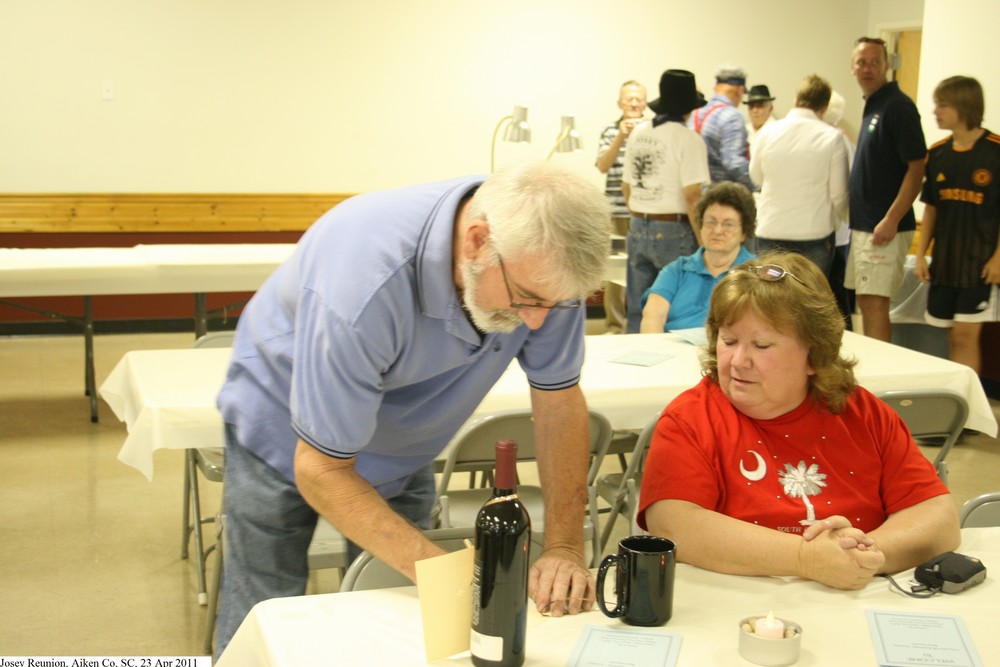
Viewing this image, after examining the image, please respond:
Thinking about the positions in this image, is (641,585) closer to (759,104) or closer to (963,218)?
(963,218)

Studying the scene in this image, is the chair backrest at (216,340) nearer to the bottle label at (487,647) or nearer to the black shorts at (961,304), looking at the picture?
the bottle label at (487,647)

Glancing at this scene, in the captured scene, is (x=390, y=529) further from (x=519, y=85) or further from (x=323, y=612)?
(x=519, y=85)

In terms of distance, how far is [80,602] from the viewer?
3.19m

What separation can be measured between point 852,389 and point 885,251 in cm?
384

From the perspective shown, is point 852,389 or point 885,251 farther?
point 885,251

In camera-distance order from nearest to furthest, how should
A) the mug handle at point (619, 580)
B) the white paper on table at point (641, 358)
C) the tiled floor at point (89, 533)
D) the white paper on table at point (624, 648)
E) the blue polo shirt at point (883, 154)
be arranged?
the white paper on table at point (624, 648)
the mug handle at point (619, 580)
the tiled floor at point (89, 533)
the white paper on table at point (641, 358)
the blue polo shirt at point (883, 154)

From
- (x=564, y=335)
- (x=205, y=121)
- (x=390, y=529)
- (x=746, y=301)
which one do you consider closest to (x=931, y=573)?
(x=746, y=301)

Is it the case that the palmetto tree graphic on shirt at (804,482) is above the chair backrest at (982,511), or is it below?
above

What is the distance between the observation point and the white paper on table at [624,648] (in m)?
1.41

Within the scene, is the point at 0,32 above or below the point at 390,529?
above

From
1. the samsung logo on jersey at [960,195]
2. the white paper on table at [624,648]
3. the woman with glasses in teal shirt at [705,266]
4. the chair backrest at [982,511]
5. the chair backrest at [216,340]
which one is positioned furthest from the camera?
the samsung logo on jersey at [960,195]

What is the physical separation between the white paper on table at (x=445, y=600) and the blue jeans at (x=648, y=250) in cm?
420

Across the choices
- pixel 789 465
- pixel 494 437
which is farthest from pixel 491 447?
pixel 789 465

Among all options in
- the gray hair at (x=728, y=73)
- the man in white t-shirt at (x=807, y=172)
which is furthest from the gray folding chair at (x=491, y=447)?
the gray hair at (x=728, y=73)
